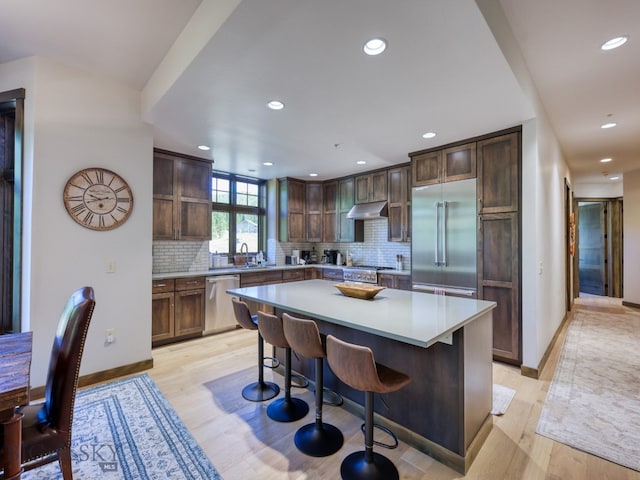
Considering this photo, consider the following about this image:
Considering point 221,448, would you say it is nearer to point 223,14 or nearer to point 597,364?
point 223,14

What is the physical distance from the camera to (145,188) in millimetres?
3170

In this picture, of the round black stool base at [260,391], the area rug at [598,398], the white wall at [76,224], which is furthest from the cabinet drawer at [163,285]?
the area rug at [598,398]

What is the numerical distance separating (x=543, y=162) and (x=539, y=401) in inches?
96.1

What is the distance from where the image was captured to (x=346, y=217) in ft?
18.5

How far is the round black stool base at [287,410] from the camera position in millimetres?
2273

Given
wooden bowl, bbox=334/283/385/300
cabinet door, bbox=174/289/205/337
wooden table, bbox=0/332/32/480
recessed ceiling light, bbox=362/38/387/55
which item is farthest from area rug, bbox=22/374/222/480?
recessed ceiling light, bbox=362/38/387/55

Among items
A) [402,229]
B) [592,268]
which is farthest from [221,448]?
[592,268]

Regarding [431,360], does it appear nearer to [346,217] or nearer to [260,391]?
[260,391]

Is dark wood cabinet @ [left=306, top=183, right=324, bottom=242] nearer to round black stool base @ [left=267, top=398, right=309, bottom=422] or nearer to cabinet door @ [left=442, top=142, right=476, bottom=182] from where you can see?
cabinet door @ [left=442, top=142, right=476, bottom=182]

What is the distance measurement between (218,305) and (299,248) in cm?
233

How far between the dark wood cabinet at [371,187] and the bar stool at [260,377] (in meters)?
3.22

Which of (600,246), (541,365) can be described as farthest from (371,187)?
(600,246)

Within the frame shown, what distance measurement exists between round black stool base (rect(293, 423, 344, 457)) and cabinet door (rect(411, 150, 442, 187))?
Answer: 304 centimetres

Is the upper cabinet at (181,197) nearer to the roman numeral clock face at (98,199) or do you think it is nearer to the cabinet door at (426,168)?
the roman numeral clock face at (98,199)
